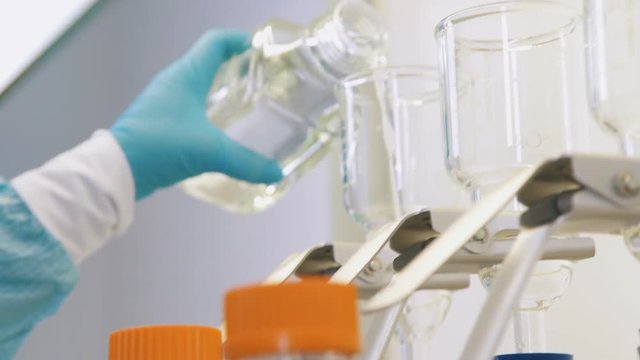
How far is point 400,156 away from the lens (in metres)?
0.73

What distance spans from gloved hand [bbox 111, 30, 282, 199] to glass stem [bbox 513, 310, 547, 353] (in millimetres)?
344

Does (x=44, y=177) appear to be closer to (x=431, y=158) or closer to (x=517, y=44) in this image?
(x=431, y=158)

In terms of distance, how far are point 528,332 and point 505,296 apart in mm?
280

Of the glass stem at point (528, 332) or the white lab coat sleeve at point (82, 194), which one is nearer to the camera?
the glass stem at point (528, 332)

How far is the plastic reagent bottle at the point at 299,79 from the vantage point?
34.8 inches

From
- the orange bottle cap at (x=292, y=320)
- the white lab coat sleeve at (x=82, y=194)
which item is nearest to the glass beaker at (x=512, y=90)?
the orange bottle cap at (x=292, y=320)

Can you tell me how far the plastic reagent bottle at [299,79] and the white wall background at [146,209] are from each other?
171 millimetres

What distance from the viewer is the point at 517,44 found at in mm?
581

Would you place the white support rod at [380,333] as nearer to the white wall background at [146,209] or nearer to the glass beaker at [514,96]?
the glass beaker at [514,96]

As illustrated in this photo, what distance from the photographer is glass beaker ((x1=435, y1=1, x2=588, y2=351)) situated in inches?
22.6

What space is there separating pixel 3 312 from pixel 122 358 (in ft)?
1.33

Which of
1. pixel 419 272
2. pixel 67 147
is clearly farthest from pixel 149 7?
pixel 419 272

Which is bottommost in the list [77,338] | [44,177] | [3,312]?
[77,338]

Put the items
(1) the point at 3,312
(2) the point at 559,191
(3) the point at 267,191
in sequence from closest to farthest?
(2) the point at 559,191 → (1) the point at 3,312 → (3) the point at 267,191
